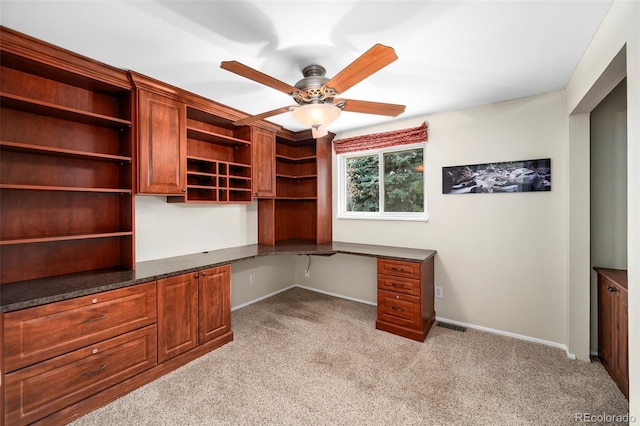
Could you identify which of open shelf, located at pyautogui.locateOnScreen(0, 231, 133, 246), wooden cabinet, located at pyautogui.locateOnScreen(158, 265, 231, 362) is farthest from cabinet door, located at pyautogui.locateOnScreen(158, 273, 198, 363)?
open shelf, located at pyautogui.locateOnScreen(0, 231, 133, 246)

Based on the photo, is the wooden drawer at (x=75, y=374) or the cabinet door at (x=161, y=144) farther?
the cabinet door at (x=161, y=144)

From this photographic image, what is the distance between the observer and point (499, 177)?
2803 millimetres

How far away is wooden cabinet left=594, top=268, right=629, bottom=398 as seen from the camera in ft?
6.18

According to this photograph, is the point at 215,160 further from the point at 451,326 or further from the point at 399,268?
the point at 451,326

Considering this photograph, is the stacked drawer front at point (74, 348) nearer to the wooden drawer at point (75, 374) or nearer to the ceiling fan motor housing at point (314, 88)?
the wooden drawer at point (75, 374)

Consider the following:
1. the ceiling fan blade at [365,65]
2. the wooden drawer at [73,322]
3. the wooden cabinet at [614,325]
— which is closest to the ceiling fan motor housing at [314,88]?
the ceiling fan blade at [365,65]

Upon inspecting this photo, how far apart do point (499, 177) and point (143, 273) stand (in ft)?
11.3

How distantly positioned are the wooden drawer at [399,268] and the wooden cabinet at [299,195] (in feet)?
3.78

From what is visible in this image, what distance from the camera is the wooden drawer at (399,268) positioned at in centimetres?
277

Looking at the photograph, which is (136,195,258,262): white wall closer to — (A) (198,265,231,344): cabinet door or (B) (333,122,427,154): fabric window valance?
(A) (198,265,231,344): cabinet door

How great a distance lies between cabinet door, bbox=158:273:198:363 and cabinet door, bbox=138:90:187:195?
0.82 meters

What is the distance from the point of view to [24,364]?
5.19ft

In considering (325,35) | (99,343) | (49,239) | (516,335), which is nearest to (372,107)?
(325,35)

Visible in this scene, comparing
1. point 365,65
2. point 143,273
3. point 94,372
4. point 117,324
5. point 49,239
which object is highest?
point 365,65
